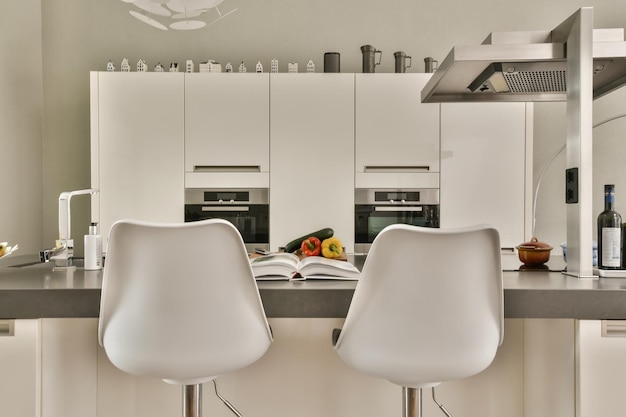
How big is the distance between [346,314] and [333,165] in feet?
7.24

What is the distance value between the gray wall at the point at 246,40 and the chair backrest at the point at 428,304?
2896mm

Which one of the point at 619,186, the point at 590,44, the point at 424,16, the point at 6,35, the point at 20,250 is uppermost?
the point at 424,16

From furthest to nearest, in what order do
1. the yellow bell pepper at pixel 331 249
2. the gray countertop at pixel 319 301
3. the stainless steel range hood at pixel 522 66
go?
the yellow bell pepper at pixel 331 249 < the stainless steel range hood at pixel 522 66 < the gray countertop at pixel 319 301

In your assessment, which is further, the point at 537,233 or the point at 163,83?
A: the point at 537,233

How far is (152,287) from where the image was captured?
124 cm

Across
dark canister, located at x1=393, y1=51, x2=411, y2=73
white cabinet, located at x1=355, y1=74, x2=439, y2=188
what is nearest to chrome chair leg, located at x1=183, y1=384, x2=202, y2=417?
white cabinet, located at x1=355, y1=74, x2=439, y2=188

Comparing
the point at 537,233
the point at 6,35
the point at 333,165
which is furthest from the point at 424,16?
the point at 6,35

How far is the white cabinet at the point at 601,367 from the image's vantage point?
4.56 feet

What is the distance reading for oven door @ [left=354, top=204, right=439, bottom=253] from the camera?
3.53 meters

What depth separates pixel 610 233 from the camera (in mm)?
1641

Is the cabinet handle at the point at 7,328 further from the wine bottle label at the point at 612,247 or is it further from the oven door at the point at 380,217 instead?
the oven door at the point at 380,217

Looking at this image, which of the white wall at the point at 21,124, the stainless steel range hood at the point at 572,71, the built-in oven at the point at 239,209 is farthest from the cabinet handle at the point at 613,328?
the white wall at the point at 21,124

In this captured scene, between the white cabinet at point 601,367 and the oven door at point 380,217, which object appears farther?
the oven door at point 380,217

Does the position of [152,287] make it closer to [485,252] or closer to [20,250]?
[485,252]
